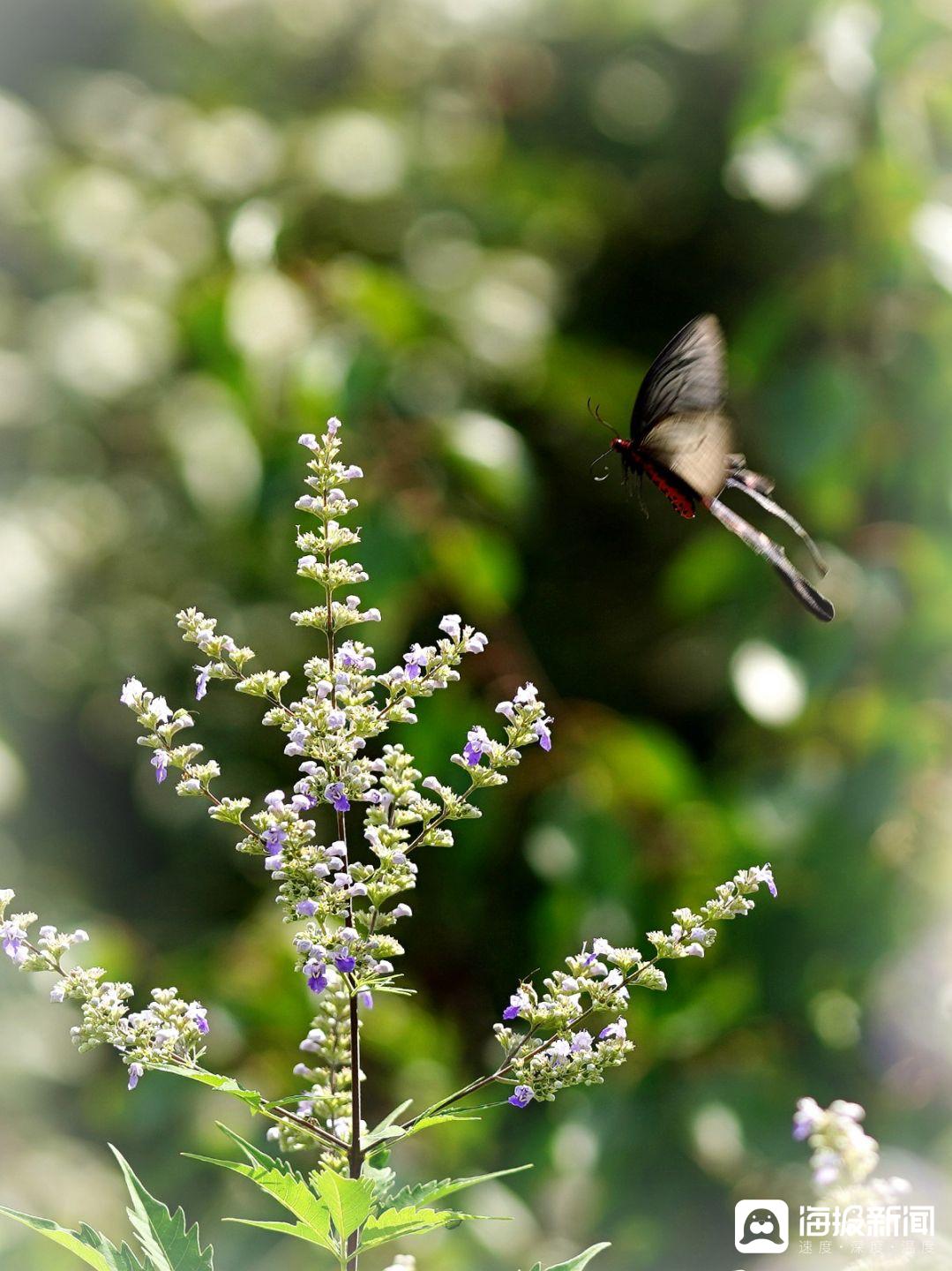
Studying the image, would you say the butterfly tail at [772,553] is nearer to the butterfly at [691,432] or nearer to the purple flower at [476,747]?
the butterfly at [691,432]

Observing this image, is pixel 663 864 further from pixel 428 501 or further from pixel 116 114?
pixel 116 114

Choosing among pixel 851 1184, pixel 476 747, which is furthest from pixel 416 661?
pixel 851 1184

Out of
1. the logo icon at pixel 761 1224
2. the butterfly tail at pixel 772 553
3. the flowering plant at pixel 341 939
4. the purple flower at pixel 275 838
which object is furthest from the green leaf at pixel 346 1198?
the logo icon at pixel 761 1224

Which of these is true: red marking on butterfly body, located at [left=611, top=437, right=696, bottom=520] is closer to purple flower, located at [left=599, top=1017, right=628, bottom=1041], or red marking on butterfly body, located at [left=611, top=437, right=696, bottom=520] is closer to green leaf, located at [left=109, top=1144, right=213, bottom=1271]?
purple flower, located at [left=599, top=1017, right=628, bottom=1041]

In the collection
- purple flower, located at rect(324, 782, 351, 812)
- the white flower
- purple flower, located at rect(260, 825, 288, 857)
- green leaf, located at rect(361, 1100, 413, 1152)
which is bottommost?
green leaf, located at rect(361, 1100, 413, 1152)

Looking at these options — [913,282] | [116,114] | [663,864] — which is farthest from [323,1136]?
[116,114]

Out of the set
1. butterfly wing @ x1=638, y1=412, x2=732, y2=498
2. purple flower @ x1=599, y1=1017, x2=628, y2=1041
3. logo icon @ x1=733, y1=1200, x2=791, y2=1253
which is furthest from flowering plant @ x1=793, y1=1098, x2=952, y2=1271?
logo icon @ x1=733, y1=1200, x2=791, y2=1253

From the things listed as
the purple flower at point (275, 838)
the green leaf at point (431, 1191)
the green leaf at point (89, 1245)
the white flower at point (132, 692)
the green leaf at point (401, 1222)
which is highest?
the white flower at point (132, 692)
